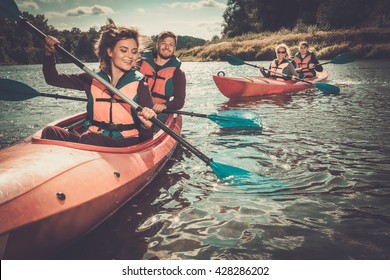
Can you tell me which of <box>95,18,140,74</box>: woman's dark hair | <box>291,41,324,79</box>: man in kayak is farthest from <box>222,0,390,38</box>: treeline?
<box>95,18,140,74</box>: woman's dark hair

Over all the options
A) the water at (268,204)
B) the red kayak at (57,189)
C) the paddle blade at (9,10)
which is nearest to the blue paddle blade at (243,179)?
the water at (268,204)

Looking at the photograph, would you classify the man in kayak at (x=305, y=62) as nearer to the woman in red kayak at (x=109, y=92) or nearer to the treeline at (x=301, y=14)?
the woman in red kayak at (x=109, y=92)

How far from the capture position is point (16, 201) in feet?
6.10

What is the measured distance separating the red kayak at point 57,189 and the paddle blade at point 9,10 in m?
1.41

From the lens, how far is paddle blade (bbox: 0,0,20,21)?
3.34 m

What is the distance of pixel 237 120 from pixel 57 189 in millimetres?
3007

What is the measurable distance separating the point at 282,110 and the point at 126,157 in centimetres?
498

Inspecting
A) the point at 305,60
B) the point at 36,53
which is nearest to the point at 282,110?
the point at 305,60

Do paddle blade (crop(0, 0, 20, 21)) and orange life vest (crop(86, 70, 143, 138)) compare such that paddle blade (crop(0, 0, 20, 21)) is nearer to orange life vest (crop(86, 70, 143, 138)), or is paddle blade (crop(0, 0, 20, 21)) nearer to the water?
orange life vest (crop(86, 70, 143, 138))

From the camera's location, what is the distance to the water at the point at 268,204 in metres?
2.24

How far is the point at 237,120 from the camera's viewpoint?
4.62 metres

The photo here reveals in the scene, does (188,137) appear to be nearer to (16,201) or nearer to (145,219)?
(145,219)

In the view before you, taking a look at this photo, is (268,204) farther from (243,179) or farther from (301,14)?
(301,14)

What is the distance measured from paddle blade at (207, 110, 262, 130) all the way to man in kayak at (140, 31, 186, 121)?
0.61 m
